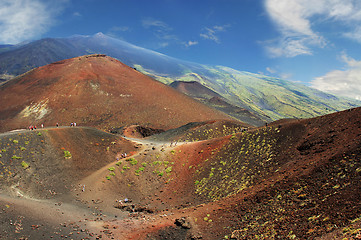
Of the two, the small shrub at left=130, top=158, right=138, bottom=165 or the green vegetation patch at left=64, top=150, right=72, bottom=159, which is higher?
the small shrub at left=130, top=158, right=138, bottom=165

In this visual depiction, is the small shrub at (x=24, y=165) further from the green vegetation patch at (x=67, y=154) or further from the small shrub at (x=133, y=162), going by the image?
the small shrub at (x=133, y=162)

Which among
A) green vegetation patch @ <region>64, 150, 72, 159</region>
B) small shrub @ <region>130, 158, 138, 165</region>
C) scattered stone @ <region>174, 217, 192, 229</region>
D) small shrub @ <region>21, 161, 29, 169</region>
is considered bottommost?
small shrub @ <region>21, 161, 29, 169</region>

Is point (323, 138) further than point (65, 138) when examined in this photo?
No

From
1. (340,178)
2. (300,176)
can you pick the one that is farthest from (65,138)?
(340,178)

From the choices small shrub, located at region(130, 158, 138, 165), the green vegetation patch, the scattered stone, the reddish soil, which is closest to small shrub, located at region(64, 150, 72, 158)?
the green vegetation patch

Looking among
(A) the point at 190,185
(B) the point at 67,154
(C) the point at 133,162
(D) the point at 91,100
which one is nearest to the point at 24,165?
(B) the point at 67,154

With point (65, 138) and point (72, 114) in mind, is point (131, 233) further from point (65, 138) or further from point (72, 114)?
point (72, 114)

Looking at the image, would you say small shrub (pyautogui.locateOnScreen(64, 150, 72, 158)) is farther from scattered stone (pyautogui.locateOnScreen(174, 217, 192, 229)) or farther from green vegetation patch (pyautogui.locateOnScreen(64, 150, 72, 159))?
scattered stone (pyautogui.locateOnScreen(174, 217, 192, 229))

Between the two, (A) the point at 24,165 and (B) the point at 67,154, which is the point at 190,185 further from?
(A) the point at 24,165
